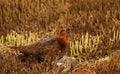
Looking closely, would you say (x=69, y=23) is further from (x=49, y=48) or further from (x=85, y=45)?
(x=49, y=48)

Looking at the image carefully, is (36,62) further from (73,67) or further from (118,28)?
(118,28)

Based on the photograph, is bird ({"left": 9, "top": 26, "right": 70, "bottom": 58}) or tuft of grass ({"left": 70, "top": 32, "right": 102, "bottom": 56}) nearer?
bird ({"left": 9, "top": 26, "right": 70, "bottom": 58})

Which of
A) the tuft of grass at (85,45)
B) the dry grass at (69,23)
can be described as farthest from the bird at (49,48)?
the tuft of grass at (85,45)

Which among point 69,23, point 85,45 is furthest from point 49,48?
point 69,23

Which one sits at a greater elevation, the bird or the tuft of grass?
the bird

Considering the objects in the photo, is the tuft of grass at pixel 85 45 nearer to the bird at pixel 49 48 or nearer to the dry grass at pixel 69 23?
the dry grass at pixel 69 23

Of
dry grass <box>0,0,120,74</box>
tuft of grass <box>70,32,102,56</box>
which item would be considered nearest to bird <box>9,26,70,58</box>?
dry grass <box>0,0,120,74</box>

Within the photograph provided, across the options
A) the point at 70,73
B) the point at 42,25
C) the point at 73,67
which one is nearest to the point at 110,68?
the point at 70,73

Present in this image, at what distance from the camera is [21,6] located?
9.15 metres

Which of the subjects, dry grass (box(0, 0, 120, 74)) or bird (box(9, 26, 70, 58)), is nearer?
bird (box(9, 26, 70, 58))

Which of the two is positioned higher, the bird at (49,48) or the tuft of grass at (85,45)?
the bird at (49,48)

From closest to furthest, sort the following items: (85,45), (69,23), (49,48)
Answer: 1. (49,48)
2. (85,45)
3. (69,23)

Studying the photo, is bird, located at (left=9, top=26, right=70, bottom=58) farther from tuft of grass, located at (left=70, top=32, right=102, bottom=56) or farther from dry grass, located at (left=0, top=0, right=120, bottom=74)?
tuft of grass, located at (left=70, top=32, right=102, bottom=56)

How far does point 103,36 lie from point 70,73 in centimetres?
215
